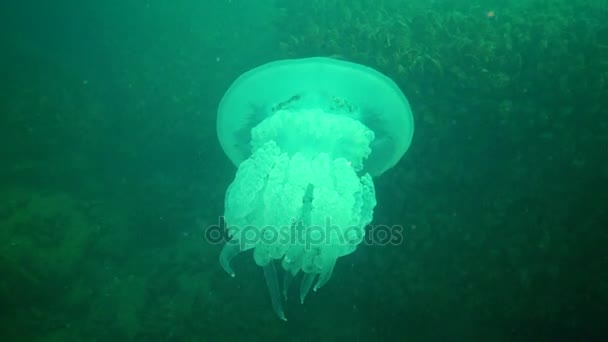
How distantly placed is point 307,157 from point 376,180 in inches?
58.8

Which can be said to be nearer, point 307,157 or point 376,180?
point 307,157

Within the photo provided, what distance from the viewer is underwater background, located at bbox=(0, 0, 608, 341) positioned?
5.52 meters

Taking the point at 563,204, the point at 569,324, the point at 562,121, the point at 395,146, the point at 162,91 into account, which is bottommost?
the point at 569,324

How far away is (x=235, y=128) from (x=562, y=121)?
4411mm

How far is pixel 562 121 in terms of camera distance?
548 cm

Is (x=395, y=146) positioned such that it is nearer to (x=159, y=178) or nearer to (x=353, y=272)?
(x=353, y=272)

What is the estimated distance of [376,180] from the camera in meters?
5.82

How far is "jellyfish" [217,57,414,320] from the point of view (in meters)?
4.36

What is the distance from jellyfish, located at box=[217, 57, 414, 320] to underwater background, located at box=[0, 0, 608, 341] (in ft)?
3.00

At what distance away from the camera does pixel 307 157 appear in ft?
15.6

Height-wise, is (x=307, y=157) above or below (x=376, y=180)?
above

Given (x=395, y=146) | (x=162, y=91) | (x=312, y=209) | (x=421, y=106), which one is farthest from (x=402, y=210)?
(x=162, y=91)

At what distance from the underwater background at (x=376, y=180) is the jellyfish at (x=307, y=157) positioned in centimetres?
91

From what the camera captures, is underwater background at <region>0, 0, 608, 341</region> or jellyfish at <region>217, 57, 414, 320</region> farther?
underwater background at <region>0, 0, 608, 341</region>
